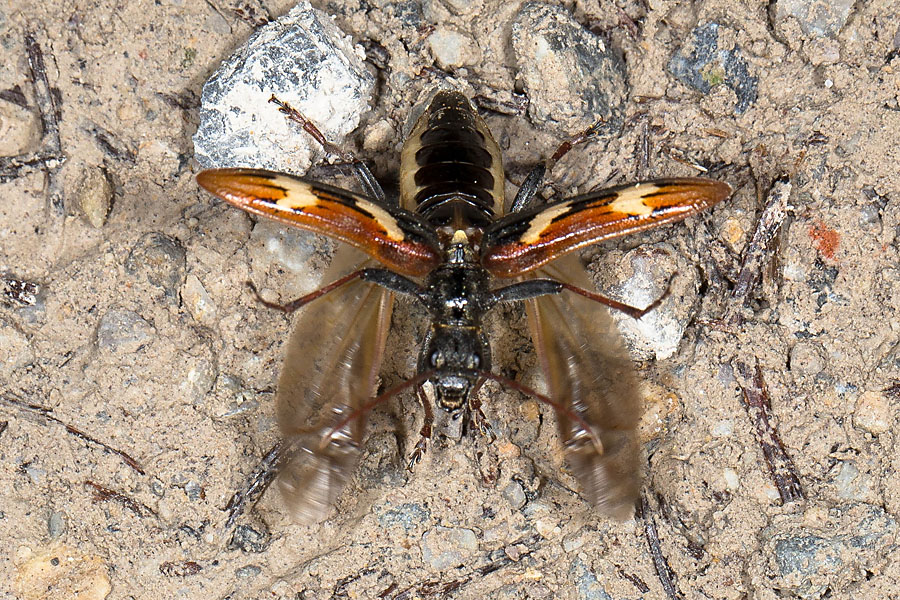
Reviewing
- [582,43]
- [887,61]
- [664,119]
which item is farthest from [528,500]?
[887,61]

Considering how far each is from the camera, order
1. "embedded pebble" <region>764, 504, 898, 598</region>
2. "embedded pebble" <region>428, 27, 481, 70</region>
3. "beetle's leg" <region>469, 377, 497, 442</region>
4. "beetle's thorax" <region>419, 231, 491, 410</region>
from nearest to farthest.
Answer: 1. "beetle's thorax" <region>419, 231, 491, 410</region>
2. "embedded pebble" <region>764, 504, 898, 598</region>
3. "beetle's leg" <region>469, 377, 497, 442</region>
4. "embedded pebble" <region>428, 27, 481, 70</region>

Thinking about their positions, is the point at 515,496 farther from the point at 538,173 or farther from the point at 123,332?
the point at 123,332

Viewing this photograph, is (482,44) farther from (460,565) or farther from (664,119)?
(460,565)

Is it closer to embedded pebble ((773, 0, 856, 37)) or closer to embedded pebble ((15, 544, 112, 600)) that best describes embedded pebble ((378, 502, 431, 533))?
embedded pebble ((15, 544, 112, 600))

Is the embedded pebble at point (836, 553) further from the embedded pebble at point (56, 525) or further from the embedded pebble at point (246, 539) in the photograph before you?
the embedded pebble at point (56, 525)

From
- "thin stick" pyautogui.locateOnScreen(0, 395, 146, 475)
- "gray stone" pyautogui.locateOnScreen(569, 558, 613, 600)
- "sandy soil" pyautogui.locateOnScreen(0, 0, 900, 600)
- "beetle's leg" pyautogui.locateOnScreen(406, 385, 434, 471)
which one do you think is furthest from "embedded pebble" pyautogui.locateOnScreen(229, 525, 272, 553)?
"gray stone" pyautogui.locateOnScreen(569, 558, 613, 600)
